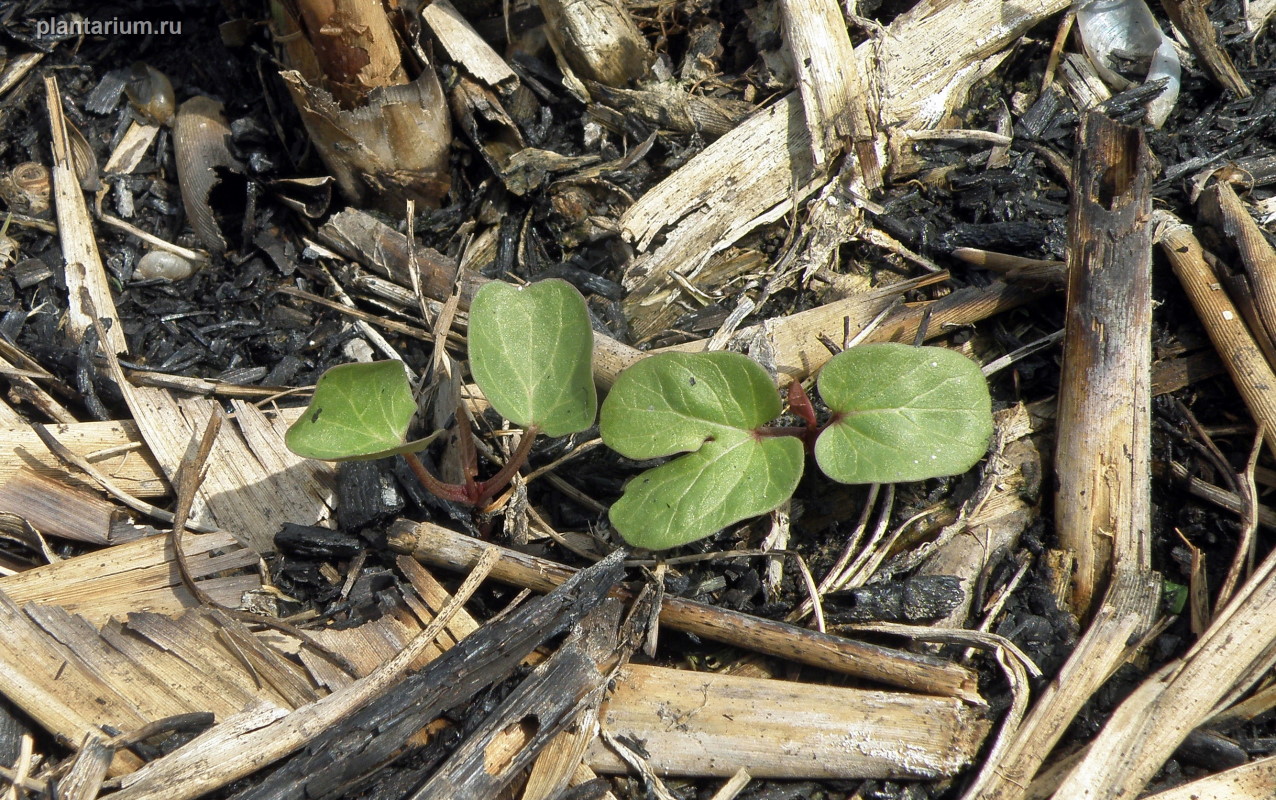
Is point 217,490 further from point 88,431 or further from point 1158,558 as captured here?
point 1158,558

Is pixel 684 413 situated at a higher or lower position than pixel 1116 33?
lower

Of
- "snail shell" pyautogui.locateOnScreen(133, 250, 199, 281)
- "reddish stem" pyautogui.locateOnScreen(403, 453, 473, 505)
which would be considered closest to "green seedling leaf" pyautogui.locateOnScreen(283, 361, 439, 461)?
"reddish stem" pyautogui.locateOnScreen(403, 453, 473, 505)

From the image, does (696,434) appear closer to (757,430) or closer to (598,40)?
(757,430)

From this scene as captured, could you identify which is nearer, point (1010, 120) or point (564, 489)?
point (564, 489)

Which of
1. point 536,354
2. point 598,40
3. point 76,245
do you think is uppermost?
point 598,40

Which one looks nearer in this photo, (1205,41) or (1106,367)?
(1106,367)

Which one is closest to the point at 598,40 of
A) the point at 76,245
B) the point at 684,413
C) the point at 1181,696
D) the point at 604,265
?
the point at 604,265

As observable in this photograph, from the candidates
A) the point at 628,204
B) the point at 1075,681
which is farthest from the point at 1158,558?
the point at 628,204
